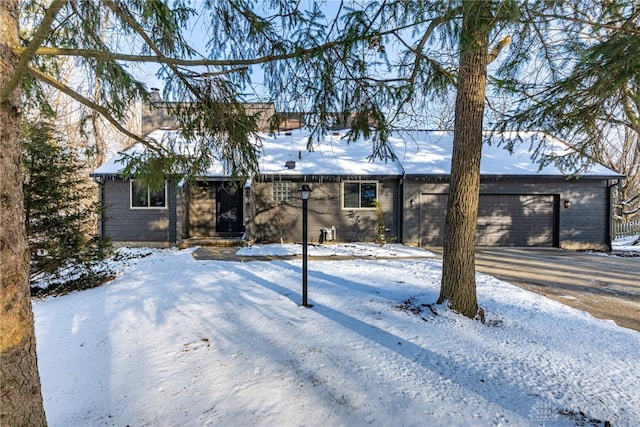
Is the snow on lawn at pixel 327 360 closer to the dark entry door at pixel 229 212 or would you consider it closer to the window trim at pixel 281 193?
the window trim at pixel 281 193

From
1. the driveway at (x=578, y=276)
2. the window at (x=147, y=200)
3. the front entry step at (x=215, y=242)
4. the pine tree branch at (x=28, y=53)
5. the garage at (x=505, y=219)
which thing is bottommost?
the driveway at (x=578, y=276)

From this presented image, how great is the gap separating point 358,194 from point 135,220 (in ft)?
25.7

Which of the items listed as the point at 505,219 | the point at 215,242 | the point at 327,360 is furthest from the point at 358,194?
the point at 327,360

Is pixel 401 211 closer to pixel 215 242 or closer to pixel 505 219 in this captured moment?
pixel 505 219

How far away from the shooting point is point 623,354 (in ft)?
9.89

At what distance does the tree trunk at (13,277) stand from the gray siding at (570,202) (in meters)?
9.94

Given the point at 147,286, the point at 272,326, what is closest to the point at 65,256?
the point at 147,286

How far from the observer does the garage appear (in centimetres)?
1055

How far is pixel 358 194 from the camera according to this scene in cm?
1066

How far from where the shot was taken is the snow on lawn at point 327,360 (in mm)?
2188

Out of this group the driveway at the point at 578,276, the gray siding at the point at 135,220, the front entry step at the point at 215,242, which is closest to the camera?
the driveway at the point at 578,276

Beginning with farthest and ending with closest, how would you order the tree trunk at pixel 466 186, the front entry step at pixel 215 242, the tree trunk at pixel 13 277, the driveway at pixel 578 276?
the front entry step at pixel 215 242 < the driveway at pixel 578 276 < the tree trunk at pixel 466 186 < the tree trunk at pixel 13 277

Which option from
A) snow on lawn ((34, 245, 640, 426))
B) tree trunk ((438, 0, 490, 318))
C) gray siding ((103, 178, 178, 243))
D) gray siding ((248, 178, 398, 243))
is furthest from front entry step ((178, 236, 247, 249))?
tree trunk ((438, 0, 490, 318))

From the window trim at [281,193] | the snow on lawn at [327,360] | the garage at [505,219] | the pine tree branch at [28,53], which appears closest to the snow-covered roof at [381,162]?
the window trim at [281,193]
